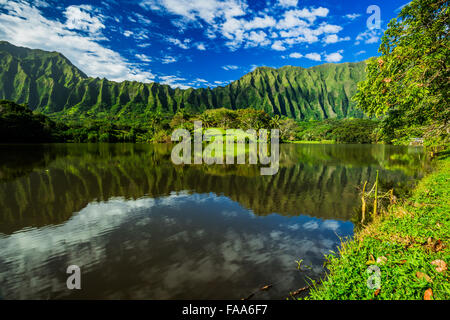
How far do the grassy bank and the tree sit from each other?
6705 mm

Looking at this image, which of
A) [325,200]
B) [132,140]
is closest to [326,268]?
[325,200]

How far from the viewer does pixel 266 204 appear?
50.5ft

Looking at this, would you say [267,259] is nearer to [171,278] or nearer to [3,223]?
[171,278]

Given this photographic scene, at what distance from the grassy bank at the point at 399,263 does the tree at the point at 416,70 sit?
6705 mm

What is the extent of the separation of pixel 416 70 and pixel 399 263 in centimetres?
1060

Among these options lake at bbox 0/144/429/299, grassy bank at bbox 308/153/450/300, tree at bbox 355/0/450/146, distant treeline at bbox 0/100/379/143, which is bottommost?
lake at bbox 0/144/429/299

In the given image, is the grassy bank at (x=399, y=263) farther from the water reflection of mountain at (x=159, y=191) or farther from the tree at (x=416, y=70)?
the tree at (x=416, y=70)

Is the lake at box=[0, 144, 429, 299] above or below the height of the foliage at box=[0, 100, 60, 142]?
below

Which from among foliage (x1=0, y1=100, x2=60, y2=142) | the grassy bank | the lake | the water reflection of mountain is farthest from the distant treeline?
the grassy bank

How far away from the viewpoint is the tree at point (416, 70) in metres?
10.4

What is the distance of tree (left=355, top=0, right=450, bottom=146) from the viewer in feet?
34.1

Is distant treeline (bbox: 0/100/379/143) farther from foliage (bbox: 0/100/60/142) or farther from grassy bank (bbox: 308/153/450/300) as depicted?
grassy bank (bbox: 308/153/450/300)

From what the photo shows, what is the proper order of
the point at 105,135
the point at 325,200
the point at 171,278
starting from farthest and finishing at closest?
the point at 105,135
the point at 325,200
the point at 171,278
